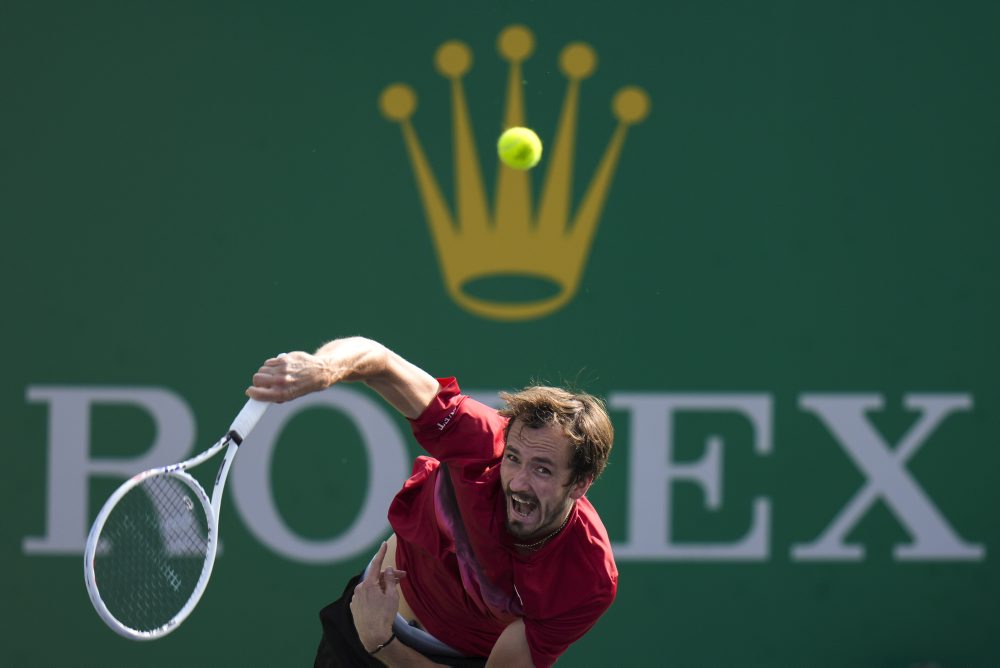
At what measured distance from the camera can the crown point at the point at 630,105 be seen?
12.2 feet

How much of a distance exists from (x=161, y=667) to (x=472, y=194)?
164 cm

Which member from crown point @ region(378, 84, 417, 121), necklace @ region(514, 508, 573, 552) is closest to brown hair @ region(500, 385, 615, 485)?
necklace @ region(514, 508, 573, 552)

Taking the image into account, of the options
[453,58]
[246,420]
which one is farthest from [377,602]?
[453,58]

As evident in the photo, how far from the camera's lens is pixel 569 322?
3.76 m

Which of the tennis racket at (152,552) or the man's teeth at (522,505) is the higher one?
the man's teeth at (522,505)

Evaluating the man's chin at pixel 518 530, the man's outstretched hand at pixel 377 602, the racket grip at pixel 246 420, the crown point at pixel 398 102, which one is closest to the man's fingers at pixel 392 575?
the man's outstretched hand at pixel 377 602

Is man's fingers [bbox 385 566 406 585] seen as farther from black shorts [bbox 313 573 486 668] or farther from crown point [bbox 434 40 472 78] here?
crown point [bbox 434 40 472 78]

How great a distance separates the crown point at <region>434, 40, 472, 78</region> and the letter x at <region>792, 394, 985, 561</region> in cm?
139

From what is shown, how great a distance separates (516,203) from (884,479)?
138cm

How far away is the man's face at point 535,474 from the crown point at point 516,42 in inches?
59.8

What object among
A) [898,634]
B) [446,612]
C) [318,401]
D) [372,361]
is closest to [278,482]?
[318,401]

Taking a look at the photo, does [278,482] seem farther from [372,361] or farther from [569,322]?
[372,361]

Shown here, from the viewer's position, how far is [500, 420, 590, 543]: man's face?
2.44 meters

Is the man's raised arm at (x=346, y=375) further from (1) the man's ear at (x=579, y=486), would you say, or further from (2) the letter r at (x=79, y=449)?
(2) the letter r at (x=79, y=449)
